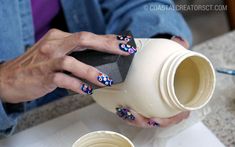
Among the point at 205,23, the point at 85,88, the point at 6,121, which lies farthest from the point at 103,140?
the point at 205,23

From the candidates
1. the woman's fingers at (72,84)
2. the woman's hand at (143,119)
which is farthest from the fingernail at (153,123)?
the woman's fingers at (72,84)

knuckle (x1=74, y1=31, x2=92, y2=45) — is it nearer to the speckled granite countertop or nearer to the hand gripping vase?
the hand gripping vase

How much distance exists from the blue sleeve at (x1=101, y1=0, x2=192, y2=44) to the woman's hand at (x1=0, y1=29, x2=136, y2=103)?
7.0 inches

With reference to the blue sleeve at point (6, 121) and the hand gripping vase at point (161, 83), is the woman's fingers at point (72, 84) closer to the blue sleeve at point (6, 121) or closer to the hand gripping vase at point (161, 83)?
the hand gripping vase at point (161, 83)

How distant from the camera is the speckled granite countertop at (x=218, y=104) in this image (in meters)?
0.61

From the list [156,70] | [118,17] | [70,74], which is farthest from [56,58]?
[118,17]

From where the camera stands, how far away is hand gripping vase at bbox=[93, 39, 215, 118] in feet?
1.52

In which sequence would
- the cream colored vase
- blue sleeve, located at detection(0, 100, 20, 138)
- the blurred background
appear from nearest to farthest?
the cream colored vase
blue sleeve, located at detection(0, 100, 20, 138)
the blurred background

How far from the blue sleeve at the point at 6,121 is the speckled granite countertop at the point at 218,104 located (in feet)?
0.15

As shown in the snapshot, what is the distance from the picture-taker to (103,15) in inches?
31.4

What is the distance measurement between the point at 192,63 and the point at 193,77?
0.02 m

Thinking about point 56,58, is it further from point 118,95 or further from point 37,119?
point 37,119

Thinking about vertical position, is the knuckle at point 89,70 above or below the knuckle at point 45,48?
below

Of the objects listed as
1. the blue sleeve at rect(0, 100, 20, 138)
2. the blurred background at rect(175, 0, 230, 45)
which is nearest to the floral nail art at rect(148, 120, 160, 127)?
the blue sleeve at rect(0, 100, 20, 138)
